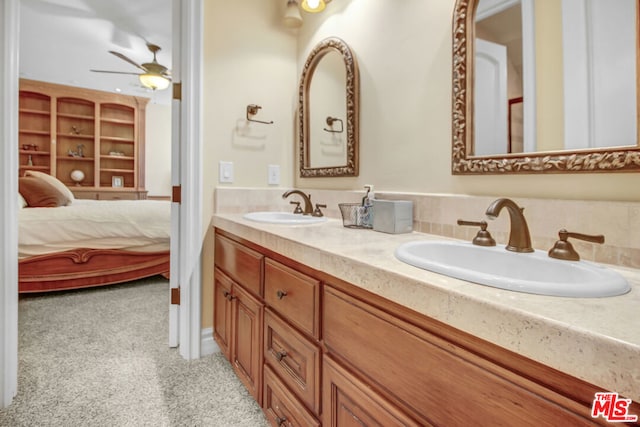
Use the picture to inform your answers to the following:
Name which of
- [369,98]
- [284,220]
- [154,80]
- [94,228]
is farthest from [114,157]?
[369,98]

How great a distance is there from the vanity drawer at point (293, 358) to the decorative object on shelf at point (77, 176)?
5.69 m

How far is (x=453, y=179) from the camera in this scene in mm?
1228

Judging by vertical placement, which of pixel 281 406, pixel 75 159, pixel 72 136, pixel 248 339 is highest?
pixel 72 136

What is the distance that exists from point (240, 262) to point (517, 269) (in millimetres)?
1080

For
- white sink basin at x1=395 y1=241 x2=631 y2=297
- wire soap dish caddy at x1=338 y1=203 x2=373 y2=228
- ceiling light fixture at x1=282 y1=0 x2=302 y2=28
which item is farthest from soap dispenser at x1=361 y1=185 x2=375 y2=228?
ceiling light fixture at x1=282 y1=0 x2=302 y2=28

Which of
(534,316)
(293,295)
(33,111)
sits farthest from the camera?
(33,111)

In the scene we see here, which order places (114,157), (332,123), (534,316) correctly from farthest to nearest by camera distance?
(114,157) < (332,123) < (534,316)

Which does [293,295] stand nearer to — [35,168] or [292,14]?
[292,14]

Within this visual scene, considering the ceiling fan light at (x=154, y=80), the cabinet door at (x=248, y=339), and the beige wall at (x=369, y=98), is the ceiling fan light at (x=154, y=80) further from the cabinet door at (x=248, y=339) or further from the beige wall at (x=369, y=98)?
the cabinet door at (x=248, y=339)

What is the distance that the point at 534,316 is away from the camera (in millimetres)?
438

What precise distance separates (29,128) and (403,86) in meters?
6.22

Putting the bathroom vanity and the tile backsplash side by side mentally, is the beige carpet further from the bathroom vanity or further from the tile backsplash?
the tile backsplash

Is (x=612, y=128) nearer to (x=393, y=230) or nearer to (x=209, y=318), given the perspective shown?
(x=393, y=230)

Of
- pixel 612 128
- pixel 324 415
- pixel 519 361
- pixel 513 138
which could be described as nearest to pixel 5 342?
pixel 324 415
